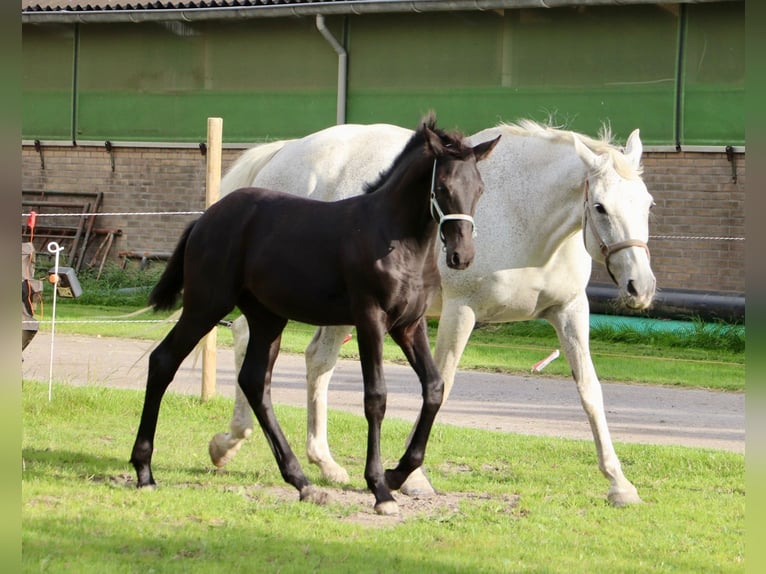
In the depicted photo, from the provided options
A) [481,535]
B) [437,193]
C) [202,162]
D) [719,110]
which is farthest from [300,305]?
[202,162]

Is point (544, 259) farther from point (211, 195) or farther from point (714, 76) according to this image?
point (714, 76)

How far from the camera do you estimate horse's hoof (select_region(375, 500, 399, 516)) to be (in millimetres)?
6008

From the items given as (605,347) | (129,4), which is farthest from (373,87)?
(605,347)

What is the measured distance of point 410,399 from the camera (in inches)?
422

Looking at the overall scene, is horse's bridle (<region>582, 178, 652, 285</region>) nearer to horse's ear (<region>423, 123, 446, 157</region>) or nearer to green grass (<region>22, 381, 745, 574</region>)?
horse's ear (<region>423, 123, 446, 157</region>)

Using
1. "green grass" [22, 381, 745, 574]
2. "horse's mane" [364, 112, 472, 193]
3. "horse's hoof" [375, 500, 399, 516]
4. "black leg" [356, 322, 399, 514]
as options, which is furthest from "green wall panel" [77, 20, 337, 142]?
"horse's hoof" [375, 500, 399, 516]

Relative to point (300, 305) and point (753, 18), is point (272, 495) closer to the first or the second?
point (300, 305)

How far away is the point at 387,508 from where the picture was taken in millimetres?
6012

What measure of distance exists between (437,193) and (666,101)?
1142cm

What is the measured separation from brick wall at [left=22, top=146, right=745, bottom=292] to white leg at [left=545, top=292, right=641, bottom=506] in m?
6.59

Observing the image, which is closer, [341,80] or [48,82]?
[341,80]

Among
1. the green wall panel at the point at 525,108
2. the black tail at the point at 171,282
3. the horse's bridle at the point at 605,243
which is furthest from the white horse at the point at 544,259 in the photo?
the green wall panel at the point at 525,108

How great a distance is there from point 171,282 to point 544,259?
2375 mm

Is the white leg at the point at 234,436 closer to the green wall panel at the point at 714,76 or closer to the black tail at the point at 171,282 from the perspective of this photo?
the black tail at the point at 171,282
